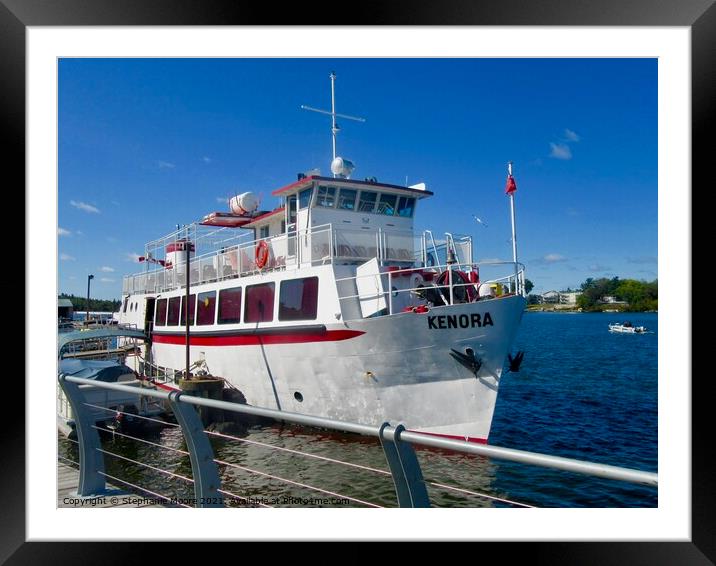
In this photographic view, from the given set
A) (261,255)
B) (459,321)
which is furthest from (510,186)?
(261,255)

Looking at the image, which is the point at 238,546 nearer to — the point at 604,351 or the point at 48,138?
the point at 48,138

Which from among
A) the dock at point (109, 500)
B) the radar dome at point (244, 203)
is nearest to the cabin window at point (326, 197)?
the radar dome at point (244, 203)

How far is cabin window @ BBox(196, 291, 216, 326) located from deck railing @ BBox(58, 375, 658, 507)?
9250 mm

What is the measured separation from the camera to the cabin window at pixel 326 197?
10.8m

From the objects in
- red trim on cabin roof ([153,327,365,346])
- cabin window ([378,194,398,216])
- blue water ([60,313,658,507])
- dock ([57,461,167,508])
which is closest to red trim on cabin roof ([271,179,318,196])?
cabin window ([378,194,398,216])

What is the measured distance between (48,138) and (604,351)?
99.8 feet

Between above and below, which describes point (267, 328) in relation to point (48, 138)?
below

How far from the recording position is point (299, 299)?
966 cm

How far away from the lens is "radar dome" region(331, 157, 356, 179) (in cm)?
1167

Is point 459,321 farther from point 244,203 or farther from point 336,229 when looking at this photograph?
point 244,203

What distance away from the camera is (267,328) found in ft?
32.9

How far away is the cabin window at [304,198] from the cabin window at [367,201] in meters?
1.13

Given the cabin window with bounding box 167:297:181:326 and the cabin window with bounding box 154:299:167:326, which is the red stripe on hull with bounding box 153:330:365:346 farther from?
the cabin window with bounding box 154:299:167:326
